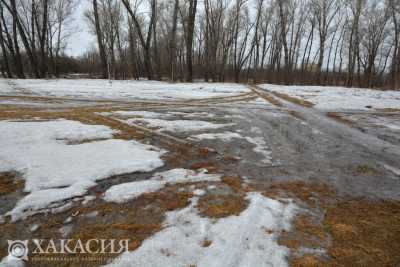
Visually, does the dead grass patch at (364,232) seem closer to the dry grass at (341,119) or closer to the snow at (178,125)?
the snow at (178,125)

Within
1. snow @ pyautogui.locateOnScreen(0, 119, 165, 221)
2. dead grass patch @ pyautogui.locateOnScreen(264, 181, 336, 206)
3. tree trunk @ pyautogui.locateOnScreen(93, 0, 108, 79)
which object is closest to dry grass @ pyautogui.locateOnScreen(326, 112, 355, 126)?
dead grass patch @ pyautogui.locateOnScreen(264, 181, 336, 206)

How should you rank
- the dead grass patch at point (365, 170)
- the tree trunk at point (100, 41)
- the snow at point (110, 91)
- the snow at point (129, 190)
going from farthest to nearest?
the tree trunk at point (100, 41)
the snow at point (110, 91)
the dead grass patch at point (365, 170)
the snow at point (129, 190)

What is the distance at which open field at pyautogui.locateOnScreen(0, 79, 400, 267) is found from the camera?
1.25m

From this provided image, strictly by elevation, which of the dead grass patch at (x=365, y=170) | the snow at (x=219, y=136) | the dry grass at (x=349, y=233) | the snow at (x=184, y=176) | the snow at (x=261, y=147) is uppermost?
the snow at (x=219, y=136)

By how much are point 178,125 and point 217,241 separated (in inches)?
119

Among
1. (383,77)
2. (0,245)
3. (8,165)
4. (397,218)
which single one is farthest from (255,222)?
(383,77)

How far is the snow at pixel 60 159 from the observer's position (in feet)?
5.81

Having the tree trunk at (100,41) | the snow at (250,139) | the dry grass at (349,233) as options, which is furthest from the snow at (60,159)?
the tree trunk at (100,41)

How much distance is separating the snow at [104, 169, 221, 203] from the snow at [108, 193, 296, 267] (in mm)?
422

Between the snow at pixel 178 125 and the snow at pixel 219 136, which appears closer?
the snow at pixel 219 136

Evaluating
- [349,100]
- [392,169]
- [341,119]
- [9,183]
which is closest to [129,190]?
[9,183]

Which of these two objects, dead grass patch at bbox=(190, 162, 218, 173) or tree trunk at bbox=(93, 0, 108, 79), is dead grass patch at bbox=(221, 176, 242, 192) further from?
tree trunk at bbox=(93, 0, 108, 79)

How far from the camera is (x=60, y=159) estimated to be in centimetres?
236

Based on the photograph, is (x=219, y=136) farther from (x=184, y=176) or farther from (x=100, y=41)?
(x=100, y=41)
